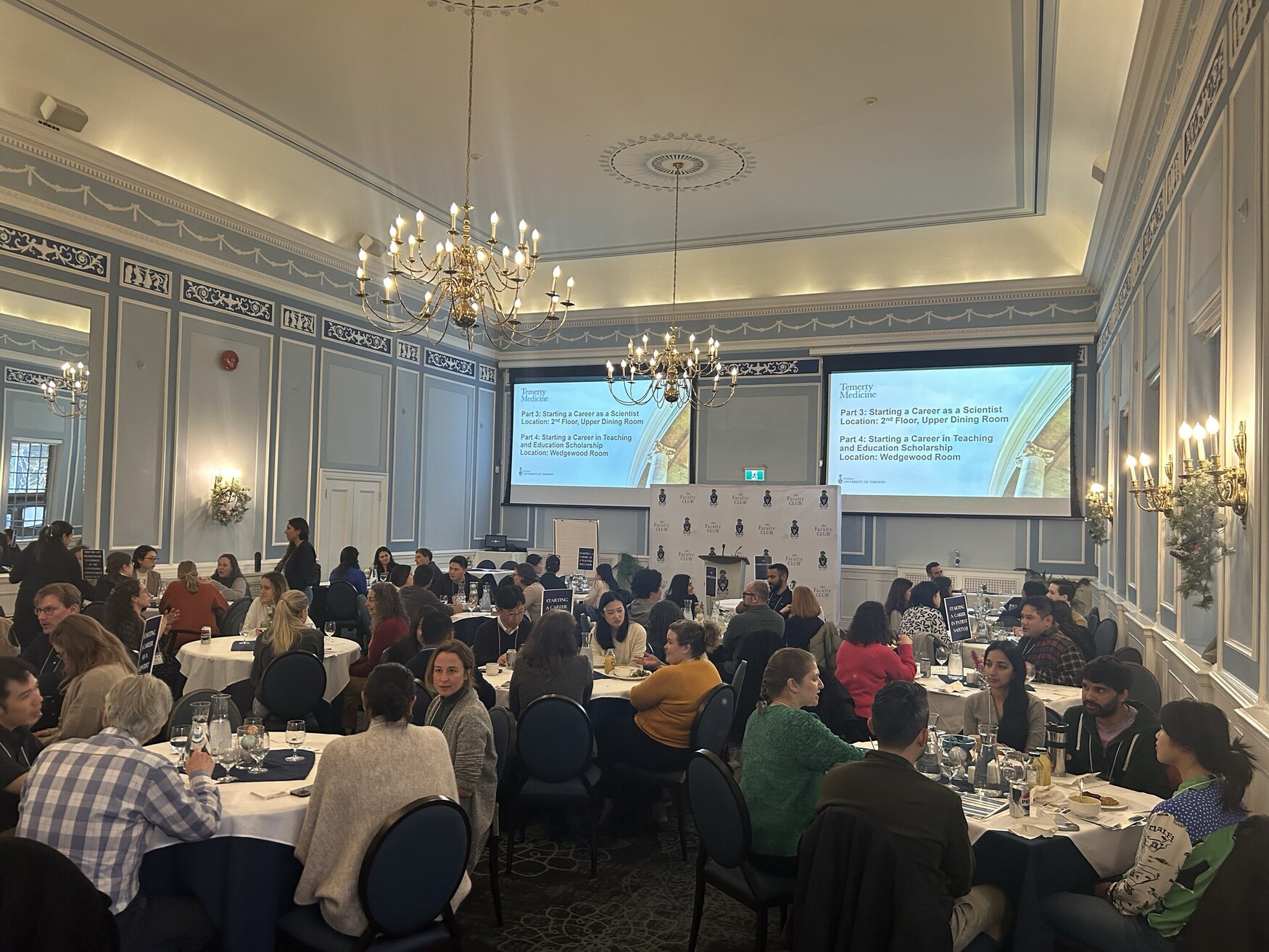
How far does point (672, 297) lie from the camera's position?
13055 millimetres

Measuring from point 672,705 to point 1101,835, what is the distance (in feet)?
6.96

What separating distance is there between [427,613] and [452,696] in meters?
1.51

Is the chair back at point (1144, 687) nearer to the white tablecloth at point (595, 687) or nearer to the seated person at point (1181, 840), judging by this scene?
the seated person at point (1181, 840)

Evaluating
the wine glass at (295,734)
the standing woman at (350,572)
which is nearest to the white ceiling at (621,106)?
the standing woman at (350,572)

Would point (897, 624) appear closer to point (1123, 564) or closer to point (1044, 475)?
point (1123, 564)

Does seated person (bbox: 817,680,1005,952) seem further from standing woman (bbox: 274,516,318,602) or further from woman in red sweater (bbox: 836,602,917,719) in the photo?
standing woman (bbox: 274,516,318,602)

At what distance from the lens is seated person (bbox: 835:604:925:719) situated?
5508 mm

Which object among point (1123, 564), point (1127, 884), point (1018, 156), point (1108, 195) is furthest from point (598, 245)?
point (1127, 884)

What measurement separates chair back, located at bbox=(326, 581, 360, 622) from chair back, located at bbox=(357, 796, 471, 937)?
5.20m

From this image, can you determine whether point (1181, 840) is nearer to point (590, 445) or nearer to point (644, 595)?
point (644, 595)

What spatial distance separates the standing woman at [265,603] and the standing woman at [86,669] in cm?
236

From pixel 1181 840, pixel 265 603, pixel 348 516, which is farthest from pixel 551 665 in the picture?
pixel 348 516

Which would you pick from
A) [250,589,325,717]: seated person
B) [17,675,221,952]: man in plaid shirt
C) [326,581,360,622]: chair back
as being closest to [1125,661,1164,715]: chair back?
[17,675,221,952]: man in plaid shirt

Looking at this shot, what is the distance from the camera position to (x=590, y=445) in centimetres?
1373
